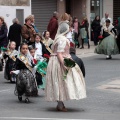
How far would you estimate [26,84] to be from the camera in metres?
13.8

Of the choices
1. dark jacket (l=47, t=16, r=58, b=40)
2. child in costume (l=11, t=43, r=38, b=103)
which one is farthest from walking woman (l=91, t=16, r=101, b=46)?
child in costume (l=11, t=43, r=38, b=103)

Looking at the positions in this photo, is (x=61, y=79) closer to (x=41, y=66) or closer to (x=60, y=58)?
(x=60, y=58)

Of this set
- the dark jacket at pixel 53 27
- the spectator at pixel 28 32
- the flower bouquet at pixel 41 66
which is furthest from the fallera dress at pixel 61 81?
the dark jacket at pixel 53 27

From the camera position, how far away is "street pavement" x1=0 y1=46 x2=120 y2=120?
Result: 11.9 m

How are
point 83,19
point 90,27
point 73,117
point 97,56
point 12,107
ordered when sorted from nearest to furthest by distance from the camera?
point 73,117
point 12,107
point 97,56
point 83,19
point 90,27

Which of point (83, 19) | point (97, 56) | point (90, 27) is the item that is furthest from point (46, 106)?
point (90, 27)

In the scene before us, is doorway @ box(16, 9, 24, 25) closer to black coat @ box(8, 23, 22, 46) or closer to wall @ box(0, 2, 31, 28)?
wall @ box(0, 2, 31, 28)

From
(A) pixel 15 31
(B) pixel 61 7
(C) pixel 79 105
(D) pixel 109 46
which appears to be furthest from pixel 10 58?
(B) pixel 61 7

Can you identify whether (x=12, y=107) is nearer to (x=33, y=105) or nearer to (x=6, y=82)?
(x=33, y=105)

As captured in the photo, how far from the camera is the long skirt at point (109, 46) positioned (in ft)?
83.5

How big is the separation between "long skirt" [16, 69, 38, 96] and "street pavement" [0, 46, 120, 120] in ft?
0.81

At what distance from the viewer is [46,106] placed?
13281 millimetres

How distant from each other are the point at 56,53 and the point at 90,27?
24188mm

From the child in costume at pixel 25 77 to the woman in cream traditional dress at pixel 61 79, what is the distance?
1367 millimetres
